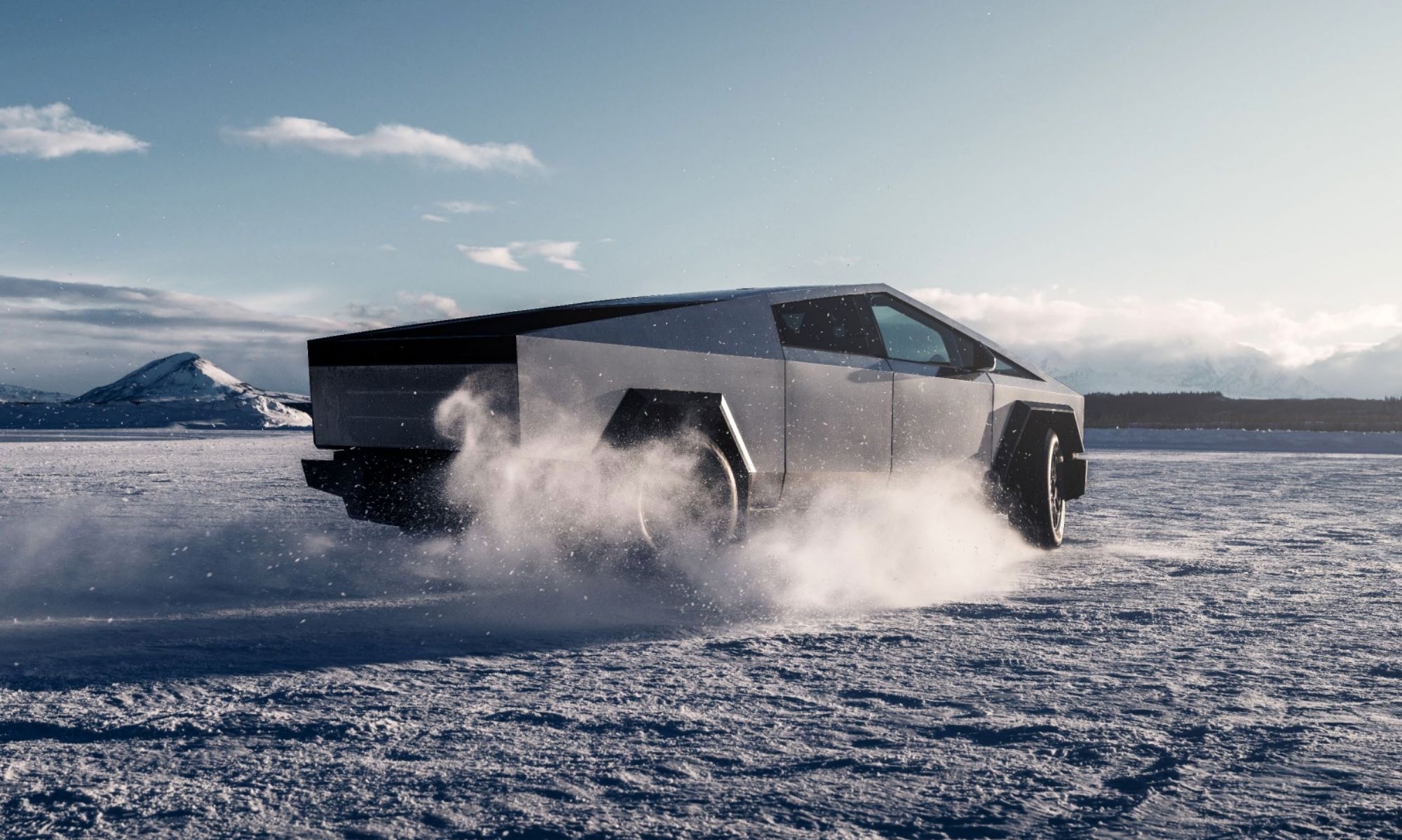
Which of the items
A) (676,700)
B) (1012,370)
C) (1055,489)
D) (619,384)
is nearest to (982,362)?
(1012,370)

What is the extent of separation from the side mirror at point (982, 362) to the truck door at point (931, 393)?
49 millimetres

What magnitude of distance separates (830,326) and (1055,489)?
8.04 feet

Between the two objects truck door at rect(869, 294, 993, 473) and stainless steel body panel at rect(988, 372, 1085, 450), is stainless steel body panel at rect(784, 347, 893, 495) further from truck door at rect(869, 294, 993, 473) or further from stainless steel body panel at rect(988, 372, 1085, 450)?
stainless steel body panel at rect(988, 372, 1085, 450)

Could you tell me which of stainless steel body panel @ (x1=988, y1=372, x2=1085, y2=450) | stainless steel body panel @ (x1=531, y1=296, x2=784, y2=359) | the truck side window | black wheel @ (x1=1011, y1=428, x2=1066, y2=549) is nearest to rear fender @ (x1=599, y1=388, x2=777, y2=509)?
stainless steel body panel @ (x1=531, y1=296, x2=784, y2=359)

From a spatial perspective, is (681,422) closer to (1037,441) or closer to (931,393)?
(931,393)

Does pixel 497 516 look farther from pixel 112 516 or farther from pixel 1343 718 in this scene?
pixel 112 516

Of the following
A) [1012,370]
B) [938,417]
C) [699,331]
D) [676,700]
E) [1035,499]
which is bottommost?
[676,700]

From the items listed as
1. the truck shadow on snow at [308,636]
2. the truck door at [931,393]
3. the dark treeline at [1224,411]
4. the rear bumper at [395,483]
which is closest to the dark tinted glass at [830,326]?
the truck door at [931,393]

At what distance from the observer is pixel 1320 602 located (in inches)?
191

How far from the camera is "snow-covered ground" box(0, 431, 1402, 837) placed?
2.28m

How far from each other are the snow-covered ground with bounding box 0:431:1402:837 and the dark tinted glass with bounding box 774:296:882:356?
1229 millimetres

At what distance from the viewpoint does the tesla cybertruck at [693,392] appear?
4.25m

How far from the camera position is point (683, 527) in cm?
A: 482

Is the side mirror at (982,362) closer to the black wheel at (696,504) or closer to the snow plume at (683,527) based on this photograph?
the snow plume at (683,527)
